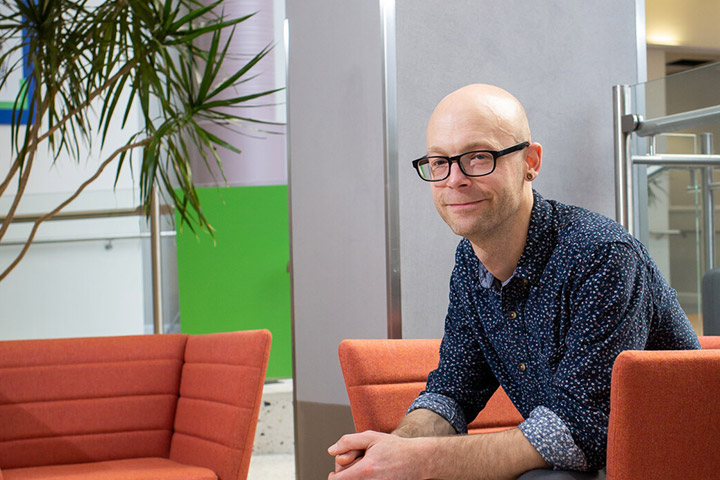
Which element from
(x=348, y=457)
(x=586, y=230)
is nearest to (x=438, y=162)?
(x=586, y=230)

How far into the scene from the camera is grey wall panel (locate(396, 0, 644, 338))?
2.17 m

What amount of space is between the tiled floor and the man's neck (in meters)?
2.30

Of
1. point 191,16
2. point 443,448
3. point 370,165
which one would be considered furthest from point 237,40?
point 443,448

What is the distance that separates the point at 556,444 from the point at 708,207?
5.15 feet

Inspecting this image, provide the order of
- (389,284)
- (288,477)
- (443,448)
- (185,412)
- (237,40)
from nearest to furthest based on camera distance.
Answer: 1. (443,448)
2. (389,284)
3. (185,412)
4. (288,477)
5. (237,40)

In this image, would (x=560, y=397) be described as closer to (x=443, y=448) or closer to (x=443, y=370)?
(x=443, y=448)

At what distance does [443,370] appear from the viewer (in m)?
1.54

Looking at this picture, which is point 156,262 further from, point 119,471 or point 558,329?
point 558,329

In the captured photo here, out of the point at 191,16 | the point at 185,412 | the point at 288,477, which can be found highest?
the point at 191,16

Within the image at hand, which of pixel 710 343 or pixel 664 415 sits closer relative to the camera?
pixel 664 415

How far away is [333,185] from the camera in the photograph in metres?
2.32

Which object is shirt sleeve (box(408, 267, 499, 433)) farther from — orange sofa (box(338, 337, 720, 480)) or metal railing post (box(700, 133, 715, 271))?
metal railing post (box(700, 133, 715, 271))

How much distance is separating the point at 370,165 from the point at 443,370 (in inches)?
32.5

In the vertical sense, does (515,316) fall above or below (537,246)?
below
